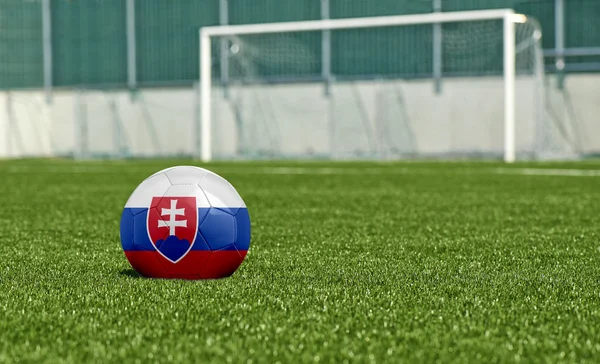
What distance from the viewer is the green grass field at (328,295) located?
8.29 ft

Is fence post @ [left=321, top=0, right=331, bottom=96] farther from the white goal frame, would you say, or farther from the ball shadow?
the ball shadow

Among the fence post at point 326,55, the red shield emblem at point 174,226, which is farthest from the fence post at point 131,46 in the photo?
the red shield emblem at point 174,226

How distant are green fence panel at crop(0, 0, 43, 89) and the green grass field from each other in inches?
946

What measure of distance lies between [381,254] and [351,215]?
255 cm

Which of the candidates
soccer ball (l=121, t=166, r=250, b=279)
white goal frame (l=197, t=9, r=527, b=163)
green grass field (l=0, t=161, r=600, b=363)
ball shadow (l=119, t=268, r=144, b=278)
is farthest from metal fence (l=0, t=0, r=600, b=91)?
soccer ball (l=121, t=166, r=250, b=279)

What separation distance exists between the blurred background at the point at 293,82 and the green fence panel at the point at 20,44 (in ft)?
0.16

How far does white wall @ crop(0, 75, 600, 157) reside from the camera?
22.4m

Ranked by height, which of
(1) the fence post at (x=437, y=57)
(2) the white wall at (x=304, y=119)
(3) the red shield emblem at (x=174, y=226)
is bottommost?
(2) the white wall at (x=304, y=119)

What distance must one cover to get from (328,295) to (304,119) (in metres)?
21.8

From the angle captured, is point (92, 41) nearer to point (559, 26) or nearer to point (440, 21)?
point (440, 21)

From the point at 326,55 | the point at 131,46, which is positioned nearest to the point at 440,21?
the point at 326,55

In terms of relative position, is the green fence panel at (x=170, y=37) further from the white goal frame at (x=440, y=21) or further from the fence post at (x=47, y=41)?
the white goal frame at (x=440, y=21)

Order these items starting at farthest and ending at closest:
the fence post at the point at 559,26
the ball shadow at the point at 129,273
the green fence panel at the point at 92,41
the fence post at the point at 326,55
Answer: the green fence panel at the point at 92,41
the fence post at the point at 326,55
the fence post at the point at 559,26
the ball shadow at the point at 129,273

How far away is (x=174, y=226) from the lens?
360 centimetres
